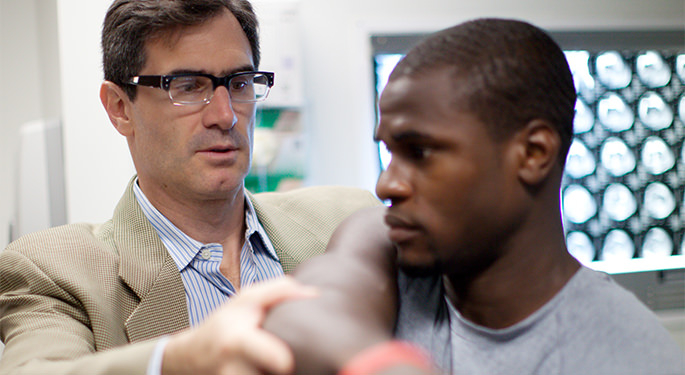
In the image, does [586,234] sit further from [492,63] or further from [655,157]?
[492,63]

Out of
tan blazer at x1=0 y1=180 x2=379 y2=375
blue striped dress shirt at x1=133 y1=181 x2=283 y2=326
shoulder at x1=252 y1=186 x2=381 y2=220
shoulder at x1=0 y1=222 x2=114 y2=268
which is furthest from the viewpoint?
shoulder at x1=252 y1=186 x2=381 y2=220

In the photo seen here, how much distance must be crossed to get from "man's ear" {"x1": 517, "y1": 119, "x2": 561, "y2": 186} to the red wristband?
0.25m

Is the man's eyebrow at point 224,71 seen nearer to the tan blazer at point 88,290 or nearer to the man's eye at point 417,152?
the tan blazer at point 88,290

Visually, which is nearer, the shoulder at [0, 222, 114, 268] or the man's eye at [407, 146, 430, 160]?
the man's eye at [407, 146, 430, 160]

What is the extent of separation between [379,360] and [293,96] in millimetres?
1791

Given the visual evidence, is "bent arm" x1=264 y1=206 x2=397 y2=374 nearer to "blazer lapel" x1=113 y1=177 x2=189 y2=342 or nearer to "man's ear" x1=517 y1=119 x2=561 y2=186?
"man's ear" x1=517 y1=119 x2=561 y2=186

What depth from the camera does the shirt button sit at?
1.30 m

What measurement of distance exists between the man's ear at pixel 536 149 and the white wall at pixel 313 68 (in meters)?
1.62

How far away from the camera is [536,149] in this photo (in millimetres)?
634

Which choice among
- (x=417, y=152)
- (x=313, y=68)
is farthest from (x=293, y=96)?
(x=417, y=152)

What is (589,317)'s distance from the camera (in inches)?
24.3

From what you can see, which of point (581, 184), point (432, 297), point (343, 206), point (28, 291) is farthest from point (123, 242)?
point (581, 184)

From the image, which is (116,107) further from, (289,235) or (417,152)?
(417,152)

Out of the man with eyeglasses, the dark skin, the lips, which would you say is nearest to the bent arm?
the dark skin
